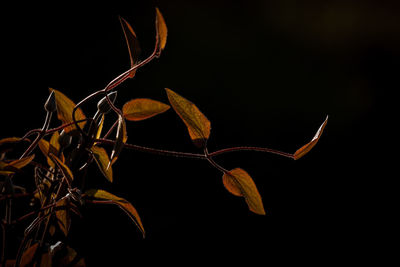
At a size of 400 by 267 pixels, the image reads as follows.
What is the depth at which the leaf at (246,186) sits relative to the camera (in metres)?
0.23

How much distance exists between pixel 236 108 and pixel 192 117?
0.71m

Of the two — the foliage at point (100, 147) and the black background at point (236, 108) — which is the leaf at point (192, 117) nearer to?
the foliage at point (100, 147)

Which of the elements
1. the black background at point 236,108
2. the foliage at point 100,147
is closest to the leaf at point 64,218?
the foliage at point 100,147

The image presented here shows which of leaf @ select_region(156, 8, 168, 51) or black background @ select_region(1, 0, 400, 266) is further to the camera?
black background @ select_region(1, 0, 400, 266)

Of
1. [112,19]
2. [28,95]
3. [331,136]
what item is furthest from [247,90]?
[28,95]

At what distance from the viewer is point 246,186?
0.24 m

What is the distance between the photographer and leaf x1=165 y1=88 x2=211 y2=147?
0.21 meters

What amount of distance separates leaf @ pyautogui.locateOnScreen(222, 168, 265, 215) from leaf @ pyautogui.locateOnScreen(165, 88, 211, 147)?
1.1 inches

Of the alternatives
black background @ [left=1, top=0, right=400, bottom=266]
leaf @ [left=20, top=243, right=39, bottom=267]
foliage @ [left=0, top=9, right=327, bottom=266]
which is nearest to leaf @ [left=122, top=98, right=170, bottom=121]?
foliage @ [left=0, top=9, right=327, bottom=266]

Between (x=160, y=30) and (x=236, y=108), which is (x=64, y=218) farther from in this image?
(x=236, y=108)

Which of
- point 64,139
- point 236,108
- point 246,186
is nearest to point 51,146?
point 64,139

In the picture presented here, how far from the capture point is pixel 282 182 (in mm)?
877

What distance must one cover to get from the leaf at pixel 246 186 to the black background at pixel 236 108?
56 cm

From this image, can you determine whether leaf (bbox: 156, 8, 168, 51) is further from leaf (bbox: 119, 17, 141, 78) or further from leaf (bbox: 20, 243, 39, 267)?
leaf (bbox: 20, 243, 39, 267)
